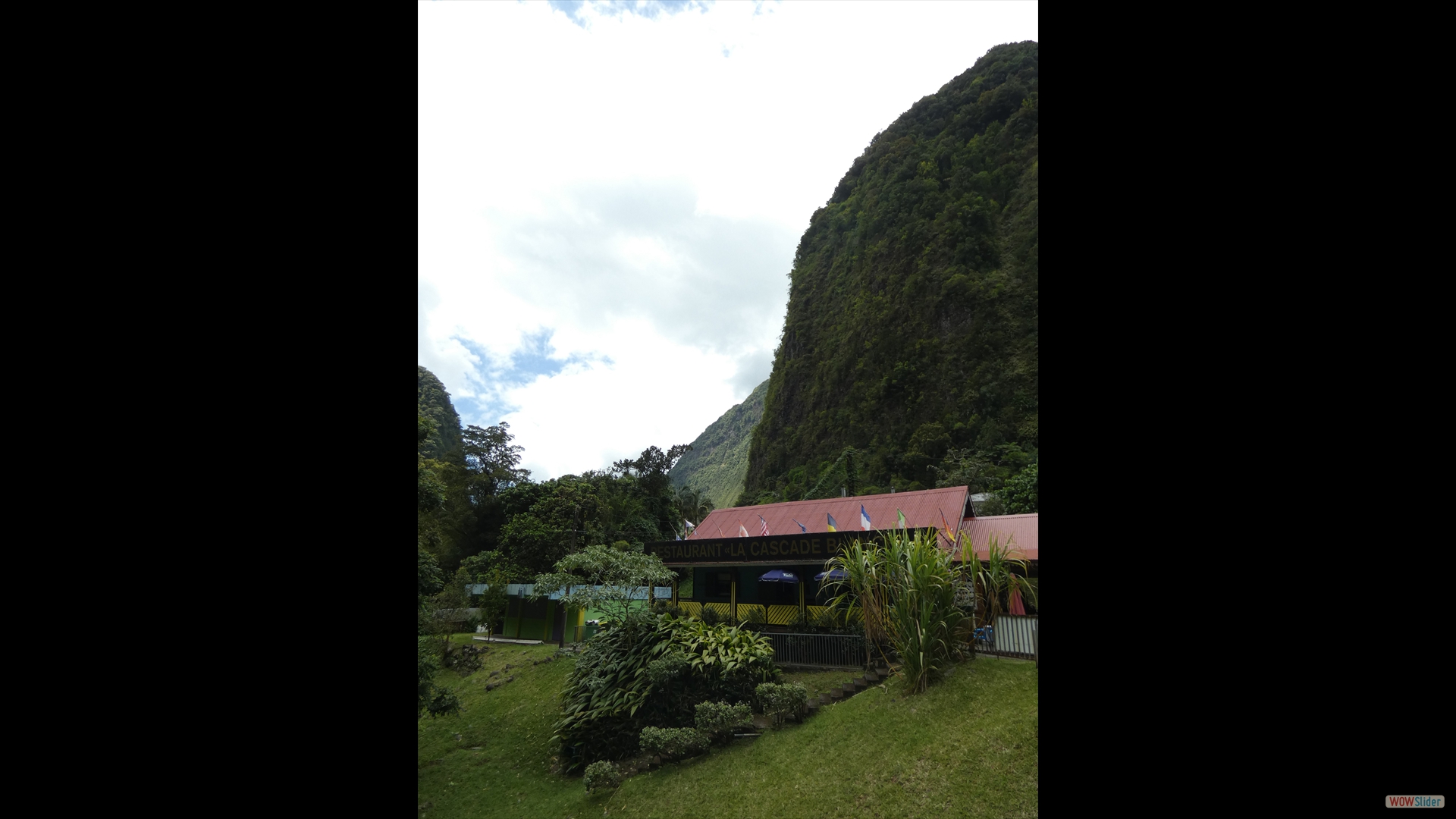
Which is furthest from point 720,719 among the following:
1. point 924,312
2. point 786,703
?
point 924,312

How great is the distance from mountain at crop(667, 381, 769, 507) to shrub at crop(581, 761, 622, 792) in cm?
4215

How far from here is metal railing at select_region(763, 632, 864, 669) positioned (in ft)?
30.4

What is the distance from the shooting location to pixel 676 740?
284 inches

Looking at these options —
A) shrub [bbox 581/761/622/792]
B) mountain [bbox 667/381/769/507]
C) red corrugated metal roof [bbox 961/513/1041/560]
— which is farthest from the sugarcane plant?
mountain [bbox 667/381/769/507]

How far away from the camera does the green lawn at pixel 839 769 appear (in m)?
Answer: 5.34

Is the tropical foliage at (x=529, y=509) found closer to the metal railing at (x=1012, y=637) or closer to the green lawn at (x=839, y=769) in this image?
the green lawn at (x=839, y=769)

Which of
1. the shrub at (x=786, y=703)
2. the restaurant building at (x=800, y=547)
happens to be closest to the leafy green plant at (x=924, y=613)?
the shrub at (x=786, y=703)

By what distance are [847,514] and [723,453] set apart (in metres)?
46.3

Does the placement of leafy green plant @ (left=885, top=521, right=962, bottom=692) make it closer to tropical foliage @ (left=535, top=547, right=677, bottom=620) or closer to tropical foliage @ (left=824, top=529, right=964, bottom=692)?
tropical foliage @ (left=824, top=529, right=964, bottom=692)

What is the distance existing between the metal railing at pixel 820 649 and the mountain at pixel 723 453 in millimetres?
39337
